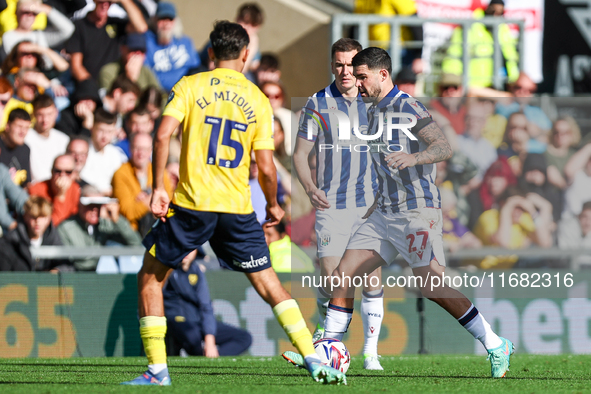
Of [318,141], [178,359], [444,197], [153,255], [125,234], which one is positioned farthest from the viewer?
[444,197]

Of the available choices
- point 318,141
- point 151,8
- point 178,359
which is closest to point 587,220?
point 318,141

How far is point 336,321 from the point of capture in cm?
694

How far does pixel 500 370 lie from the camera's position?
6.62m

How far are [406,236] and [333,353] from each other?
1037 millimetres

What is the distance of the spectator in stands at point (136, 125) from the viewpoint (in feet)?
33.9

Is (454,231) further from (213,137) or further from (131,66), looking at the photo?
(213,137)

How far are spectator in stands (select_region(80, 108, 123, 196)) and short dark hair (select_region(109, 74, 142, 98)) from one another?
1.90 ft

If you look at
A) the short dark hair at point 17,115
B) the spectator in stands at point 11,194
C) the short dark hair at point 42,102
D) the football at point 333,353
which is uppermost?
the short dark hair at point 42,102

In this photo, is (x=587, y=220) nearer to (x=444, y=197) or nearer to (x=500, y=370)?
(x=444, y=197)

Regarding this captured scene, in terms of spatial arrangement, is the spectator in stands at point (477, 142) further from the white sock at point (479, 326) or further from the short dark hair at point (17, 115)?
the short dark hair at point (17, 115)

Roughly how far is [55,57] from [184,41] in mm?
1688

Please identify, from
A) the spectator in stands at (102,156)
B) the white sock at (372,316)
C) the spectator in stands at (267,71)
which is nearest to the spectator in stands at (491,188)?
the spectator in stands at (267,71)

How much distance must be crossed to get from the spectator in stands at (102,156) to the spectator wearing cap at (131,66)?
100 cm

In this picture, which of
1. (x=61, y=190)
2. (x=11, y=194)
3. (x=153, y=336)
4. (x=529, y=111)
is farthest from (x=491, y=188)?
(x=153, y=336)
